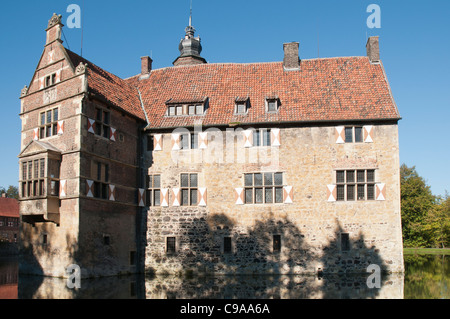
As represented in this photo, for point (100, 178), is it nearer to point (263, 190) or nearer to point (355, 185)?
point (263, 190)

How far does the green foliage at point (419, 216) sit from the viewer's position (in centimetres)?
4466

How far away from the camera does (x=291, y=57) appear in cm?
2461

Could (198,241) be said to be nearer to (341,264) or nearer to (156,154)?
(156,154)

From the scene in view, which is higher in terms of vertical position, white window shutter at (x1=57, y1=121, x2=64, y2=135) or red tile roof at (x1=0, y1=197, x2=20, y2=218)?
white window shutter at (x1=57, y1=121, x2=64, y2=135)

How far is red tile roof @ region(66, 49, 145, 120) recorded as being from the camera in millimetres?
20422

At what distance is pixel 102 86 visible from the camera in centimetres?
2102

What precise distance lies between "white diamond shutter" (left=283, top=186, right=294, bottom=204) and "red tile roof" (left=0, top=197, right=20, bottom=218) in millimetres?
42161

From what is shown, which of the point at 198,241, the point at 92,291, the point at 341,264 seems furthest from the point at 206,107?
the point at 92,291

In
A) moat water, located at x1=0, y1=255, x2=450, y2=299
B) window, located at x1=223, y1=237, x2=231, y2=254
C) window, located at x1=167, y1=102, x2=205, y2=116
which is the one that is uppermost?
window, located at x1=167, y1=102, x2=205, y2=116

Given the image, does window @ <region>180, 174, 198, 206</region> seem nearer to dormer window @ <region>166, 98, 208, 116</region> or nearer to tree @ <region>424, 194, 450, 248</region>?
dormer window @ <region>166, 98, 208, 116</region>

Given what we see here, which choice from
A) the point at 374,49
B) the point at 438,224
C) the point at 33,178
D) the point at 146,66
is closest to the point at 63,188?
the point at 33,178

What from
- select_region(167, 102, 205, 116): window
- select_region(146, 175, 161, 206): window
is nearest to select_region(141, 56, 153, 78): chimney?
select_region(167, 102, 205, 116): window

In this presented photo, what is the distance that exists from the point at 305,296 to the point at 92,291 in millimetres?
6776

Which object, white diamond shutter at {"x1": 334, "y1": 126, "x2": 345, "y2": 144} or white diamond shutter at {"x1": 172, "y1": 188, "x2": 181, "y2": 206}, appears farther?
white diamond shutter at {"x1": 172, "y1": 188, "x2": 181, "y2": 206}
